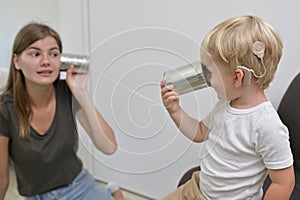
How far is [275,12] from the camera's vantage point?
137 cm

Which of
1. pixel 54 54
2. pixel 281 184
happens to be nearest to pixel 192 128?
pixel 281 184

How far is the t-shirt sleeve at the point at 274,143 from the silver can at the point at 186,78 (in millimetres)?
154

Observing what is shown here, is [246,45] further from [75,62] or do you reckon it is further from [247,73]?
[75,62]

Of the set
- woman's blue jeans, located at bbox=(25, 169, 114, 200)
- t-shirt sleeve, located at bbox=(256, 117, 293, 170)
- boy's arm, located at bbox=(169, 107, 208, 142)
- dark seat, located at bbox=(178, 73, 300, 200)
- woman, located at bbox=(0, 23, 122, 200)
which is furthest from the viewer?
dark seat, located at bbox=(178, 73, 300, 200)

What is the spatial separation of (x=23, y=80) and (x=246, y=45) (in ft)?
2.14

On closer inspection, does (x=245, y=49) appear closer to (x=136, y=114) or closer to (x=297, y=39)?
(x=136, y=114)

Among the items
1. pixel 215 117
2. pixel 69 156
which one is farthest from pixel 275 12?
pixel 69 156

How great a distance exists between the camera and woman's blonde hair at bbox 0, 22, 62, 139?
1.05m

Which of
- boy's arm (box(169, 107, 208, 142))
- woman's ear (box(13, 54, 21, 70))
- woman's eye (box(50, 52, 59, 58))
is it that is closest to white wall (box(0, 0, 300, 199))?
boy's arm (box(169, 107, 208, 142))

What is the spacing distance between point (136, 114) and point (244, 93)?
253mm

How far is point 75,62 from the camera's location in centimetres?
99

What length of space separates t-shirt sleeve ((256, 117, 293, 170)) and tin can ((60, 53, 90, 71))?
0.44 metres

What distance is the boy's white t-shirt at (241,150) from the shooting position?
0.77m

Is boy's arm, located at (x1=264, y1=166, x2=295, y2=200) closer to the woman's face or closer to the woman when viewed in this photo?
the woman
